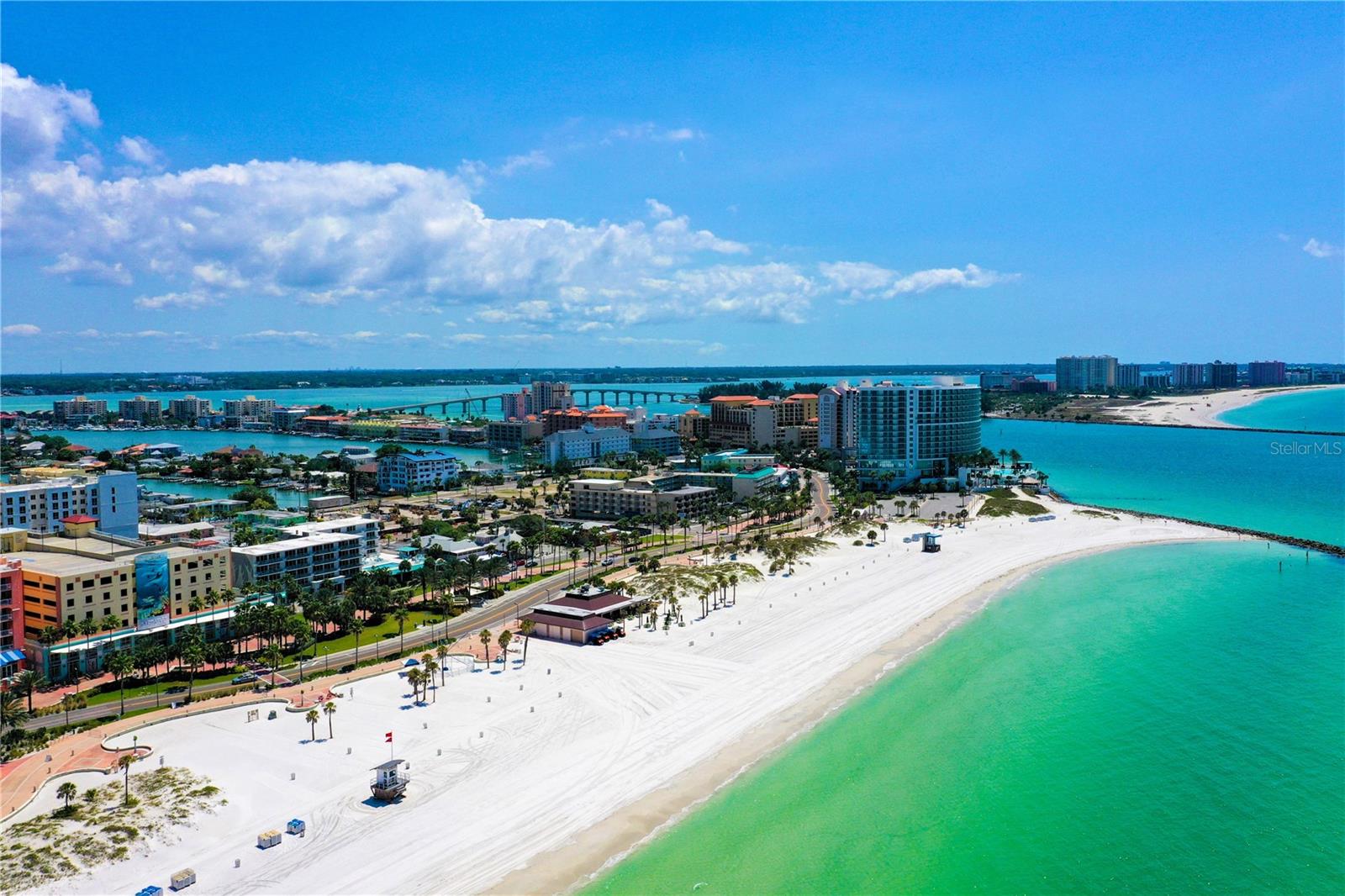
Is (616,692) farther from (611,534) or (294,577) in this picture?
(611,534)

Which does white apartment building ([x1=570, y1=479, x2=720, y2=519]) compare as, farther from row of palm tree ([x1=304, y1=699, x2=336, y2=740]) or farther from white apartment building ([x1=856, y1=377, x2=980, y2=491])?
row of palm tree ([x1=304, y1=699, x2=336, y2=740])

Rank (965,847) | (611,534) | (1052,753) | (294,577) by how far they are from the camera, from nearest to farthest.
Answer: (965,847), (1052,753), (294,577), (611,534)

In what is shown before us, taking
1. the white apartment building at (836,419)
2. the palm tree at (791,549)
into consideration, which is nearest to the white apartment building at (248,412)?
the white apartment building at (836,419)

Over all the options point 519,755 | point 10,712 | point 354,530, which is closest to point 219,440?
point 354,530

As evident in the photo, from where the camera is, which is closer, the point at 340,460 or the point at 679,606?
the point at 679,606

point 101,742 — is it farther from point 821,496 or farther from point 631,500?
point 821,496

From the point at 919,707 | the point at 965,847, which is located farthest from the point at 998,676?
the point at 965,847

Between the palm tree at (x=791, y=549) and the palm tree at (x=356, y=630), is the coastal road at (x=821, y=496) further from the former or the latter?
the palm tree at (x=356, y=630)
